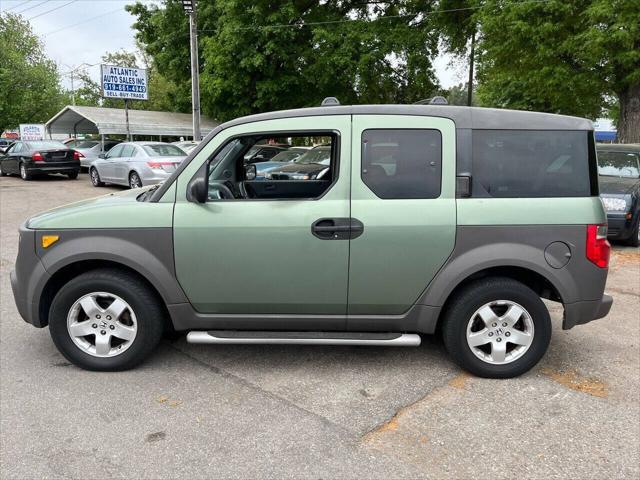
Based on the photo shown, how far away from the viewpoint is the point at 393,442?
288 cm

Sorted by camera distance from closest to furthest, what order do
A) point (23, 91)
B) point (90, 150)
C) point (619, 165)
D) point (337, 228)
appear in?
1. point (337, 228)
2. point (619, 165)
3. point (90, 150)
4. point (23, 91)

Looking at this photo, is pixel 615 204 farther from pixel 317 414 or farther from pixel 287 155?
pixel 287 155

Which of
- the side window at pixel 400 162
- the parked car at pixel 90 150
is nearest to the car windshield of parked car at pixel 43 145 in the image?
the parked car at pixel 90 150

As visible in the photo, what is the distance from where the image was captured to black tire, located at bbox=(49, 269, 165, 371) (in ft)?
11.8

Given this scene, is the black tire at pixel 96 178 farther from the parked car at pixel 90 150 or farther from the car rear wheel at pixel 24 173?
the parked car at pixel 90 150

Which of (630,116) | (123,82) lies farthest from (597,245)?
(123,82)

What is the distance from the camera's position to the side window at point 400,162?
11.4 ft

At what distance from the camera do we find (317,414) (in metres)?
3.17

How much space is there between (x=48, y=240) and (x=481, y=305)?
3.06 m

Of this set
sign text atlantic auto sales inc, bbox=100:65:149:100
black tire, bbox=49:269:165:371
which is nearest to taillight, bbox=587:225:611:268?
black tire, bbox=49:269:165:371

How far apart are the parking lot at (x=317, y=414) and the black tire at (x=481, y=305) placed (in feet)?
0.35

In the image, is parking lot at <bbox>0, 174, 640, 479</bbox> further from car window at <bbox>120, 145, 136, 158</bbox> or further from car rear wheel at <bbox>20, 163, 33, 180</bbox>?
car rear wheel at <bbox>20, 163, 33, 180</bbox>

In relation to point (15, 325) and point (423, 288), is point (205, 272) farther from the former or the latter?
point (15, 325)

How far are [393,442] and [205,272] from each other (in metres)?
1.66
